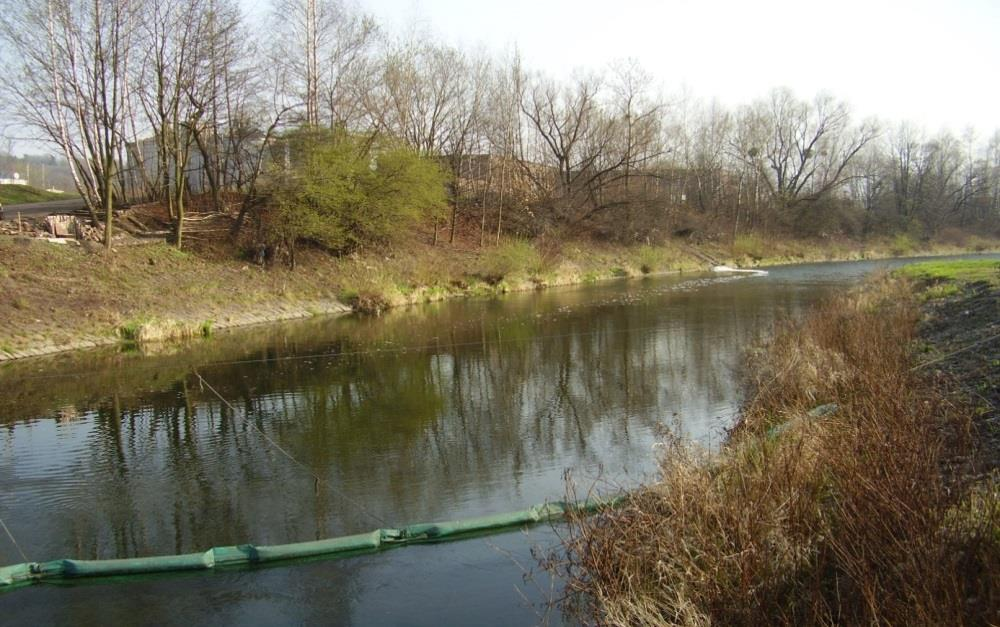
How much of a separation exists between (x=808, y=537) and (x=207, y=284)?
975 inches

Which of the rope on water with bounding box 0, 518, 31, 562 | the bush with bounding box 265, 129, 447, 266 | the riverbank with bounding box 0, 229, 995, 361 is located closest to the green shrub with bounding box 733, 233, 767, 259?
the riverbank with bounding box 0, 229, 995, 361

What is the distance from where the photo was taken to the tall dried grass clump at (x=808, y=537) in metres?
4.08

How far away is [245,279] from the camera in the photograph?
91.8ft

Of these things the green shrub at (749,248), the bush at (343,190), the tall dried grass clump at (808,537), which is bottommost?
the tall dried grass clump at (808,537)

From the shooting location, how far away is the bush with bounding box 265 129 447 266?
98.8ft

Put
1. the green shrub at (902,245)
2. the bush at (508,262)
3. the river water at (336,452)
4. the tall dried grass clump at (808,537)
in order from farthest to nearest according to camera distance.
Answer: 1. the green shrub at (902,245)
2. the bush at (508,262)
3. the river water at (336,452)
4. the tall dried grass clump at (808,537)

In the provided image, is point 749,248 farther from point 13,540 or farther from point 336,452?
point 13,540

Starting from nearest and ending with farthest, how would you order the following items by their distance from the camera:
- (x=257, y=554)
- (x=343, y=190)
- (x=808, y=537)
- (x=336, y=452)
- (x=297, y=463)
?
(x=808, y=537) → (x=257, y=554) → (x=297, y=463) → (x=336, y=452) → (x=343, y=190)

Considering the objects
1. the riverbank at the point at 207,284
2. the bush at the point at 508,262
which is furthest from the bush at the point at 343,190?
the bush at the point at 508,262

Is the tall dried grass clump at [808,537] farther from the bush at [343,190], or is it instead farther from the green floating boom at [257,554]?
the bush at [343,190]

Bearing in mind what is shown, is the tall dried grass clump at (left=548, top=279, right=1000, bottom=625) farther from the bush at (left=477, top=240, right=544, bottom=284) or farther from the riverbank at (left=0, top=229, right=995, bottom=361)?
the bush at (left=477, top=240, right=544, bottom=284)

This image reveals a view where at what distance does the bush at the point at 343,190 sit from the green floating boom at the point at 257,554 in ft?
79.0

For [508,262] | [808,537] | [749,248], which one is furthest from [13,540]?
[749,248]

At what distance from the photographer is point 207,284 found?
85.9 ft
